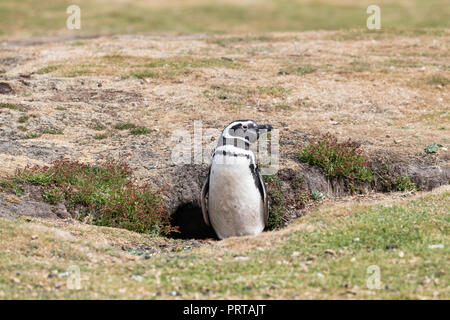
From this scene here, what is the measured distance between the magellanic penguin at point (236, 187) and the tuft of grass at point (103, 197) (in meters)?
0.80

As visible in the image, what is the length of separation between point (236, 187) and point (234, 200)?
8.9 inches

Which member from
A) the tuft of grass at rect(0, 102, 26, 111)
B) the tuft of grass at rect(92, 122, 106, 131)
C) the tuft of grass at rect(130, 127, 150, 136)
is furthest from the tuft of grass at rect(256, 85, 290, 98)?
the tuft of grass at rect(0, 102, 26, 111)

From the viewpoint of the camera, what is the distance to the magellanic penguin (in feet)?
32.8

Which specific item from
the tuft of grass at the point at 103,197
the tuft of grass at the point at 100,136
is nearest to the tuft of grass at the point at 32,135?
the tuft of grass at the point at 100,136

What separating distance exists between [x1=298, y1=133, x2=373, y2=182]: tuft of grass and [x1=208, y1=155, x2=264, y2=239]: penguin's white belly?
6.00 ft

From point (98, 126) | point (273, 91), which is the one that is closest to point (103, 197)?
point (98, 126)

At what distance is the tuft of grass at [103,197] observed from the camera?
10438 mm

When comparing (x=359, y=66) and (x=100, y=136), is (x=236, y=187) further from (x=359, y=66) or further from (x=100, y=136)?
(x=359, y=66)

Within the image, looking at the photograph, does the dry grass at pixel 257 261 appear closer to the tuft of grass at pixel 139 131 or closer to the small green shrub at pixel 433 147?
the small green shrub at pixel 433 147

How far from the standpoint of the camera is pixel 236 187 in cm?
1009

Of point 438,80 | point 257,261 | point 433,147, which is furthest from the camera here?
point 438,80

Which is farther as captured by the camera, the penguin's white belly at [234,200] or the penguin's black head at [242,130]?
the penguin's black head at [242,130]

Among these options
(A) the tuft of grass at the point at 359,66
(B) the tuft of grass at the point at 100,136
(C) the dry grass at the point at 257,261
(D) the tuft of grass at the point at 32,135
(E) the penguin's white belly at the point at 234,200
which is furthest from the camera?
(A) the tuft of grass at the point at 359,66

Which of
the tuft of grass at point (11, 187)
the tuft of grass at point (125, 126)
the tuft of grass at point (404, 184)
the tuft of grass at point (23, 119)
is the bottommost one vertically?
the tuft of grass at point (404, 184)
